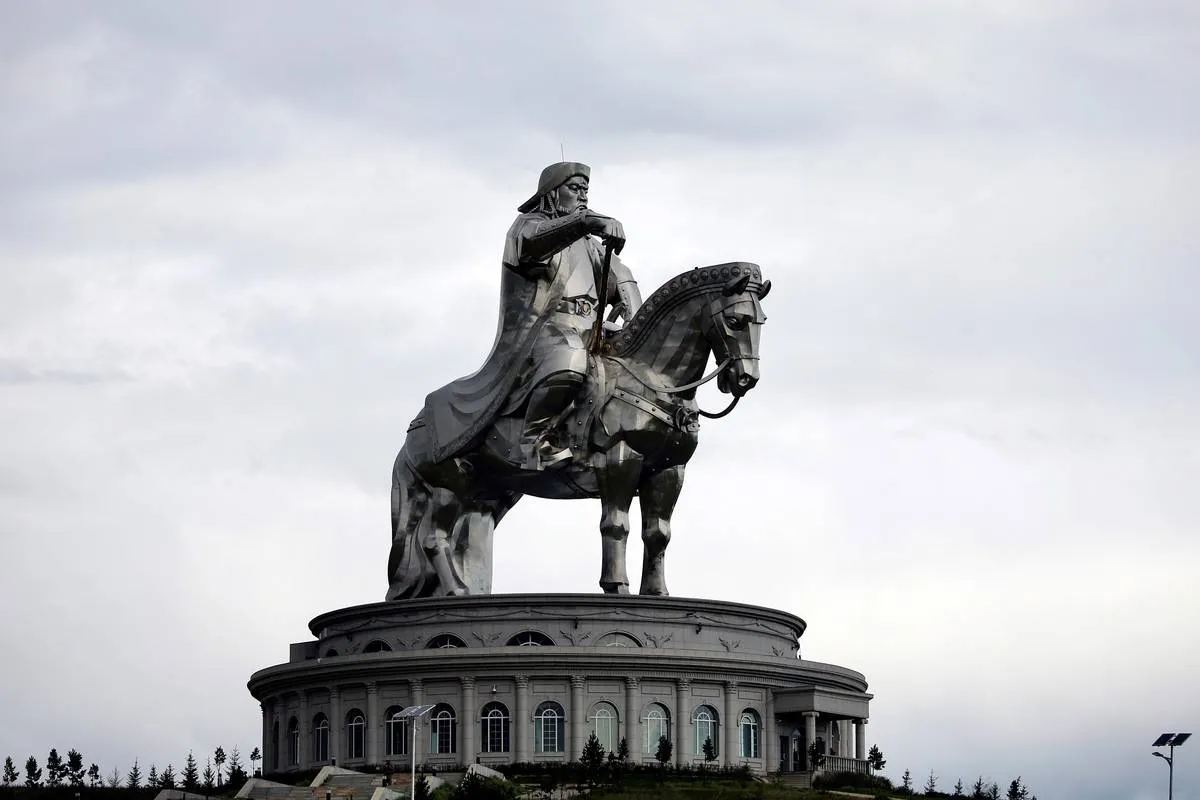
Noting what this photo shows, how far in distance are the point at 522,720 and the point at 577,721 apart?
3.59ft

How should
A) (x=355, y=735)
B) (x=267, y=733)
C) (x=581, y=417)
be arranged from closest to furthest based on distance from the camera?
(x=581, y=417), (x=355, y=735), (x=267, y=733)

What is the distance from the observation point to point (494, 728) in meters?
50.1

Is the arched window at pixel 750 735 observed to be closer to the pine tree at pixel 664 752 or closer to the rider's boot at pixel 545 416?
the pine tree at pixel 664 752

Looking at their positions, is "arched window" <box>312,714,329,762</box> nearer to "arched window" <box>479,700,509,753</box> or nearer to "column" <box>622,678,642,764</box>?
"arched window" <box>479,700,509,753</box>

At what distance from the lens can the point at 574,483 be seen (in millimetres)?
50938

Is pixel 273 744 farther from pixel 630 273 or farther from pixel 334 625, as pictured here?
pixel 630 273

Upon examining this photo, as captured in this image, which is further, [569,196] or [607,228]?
[569,196]

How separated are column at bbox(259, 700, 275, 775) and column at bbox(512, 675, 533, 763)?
760cm

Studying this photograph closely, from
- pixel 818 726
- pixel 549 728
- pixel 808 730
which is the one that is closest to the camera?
pixel 549 728

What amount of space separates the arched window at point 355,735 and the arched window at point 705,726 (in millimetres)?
6816

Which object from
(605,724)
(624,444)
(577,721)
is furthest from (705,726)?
(624,444)

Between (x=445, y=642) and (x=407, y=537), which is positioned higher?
(x=407, y=537)

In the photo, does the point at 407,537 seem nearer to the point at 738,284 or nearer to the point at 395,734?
the point at 395,734

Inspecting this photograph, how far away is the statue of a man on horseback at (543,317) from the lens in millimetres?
49781
